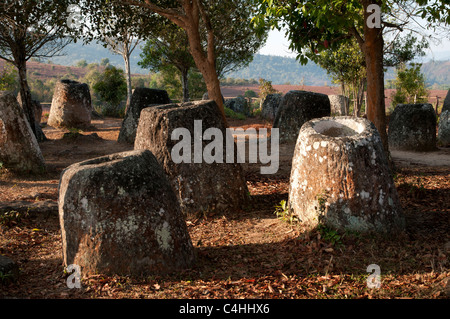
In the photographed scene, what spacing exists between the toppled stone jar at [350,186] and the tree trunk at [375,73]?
3792 mm

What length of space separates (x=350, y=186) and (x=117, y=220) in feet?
9.27

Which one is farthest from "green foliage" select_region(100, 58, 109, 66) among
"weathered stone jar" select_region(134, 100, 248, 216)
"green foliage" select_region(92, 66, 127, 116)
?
"weathered stone jar" select_region(134, 100, 248, 216)

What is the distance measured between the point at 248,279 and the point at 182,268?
0.72 meters

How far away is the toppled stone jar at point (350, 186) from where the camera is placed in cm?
520

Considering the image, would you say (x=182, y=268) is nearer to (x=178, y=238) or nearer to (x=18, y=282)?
(x=178, y=238)

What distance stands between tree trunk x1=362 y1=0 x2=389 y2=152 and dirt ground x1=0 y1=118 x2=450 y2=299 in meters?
1.82

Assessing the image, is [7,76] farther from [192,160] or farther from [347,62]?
[347,62]

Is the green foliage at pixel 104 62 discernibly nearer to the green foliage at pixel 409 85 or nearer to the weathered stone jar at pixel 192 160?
the green foliage at pixel 409 85

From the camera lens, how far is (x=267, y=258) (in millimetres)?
4953

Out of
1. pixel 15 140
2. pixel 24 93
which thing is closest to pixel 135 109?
pixel 24 93

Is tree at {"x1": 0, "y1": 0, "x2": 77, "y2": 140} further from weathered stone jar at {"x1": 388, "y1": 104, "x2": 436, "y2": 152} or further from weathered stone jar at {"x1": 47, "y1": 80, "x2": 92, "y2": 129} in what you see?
→ weathered stone jar at {"x1": 388, "y1": 104, "x2": 436, "y2": 152}

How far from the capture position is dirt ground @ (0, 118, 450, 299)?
161 inches

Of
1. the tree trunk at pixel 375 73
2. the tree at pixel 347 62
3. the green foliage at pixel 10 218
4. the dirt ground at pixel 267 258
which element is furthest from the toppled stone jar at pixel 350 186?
the tree at pixel 347 62

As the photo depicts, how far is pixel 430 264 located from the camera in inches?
180
